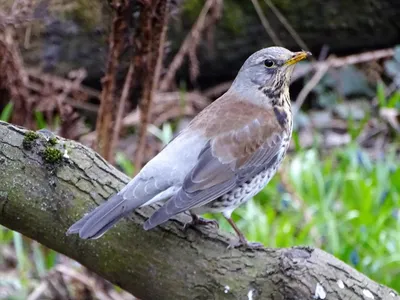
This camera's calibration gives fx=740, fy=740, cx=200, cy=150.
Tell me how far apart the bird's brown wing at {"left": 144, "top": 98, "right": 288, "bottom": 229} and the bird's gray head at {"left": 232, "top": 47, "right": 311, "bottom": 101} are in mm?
132

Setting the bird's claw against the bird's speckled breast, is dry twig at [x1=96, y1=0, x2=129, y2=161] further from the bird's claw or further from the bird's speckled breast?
the bird's claw

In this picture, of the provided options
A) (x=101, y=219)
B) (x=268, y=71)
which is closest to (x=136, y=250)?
(x=101, y=219)

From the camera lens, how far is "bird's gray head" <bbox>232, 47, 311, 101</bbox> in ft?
10.9

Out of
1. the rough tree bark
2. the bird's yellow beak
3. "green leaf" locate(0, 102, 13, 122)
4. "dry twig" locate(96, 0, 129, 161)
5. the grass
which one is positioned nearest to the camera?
the rough tree bark

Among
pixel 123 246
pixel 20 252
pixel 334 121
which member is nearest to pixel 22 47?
pixel 20 252

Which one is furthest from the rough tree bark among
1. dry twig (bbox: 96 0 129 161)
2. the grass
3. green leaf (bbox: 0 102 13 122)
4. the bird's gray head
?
green leaf (bbox: 0 102 13 122)

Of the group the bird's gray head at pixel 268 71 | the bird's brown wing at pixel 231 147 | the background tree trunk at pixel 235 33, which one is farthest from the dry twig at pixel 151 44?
the background tree trunk at pixel 235 33

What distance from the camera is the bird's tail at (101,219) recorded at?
2322 mm

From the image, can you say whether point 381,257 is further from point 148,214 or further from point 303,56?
point 148,214

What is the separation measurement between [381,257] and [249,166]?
1.78 meters

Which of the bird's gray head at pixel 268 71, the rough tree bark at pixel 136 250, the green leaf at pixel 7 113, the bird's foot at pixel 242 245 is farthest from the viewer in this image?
the green leaf at pixel 7 113

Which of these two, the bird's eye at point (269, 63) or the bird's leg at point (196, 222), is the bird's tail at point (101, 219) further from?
the bird's eye at point (269, 63)

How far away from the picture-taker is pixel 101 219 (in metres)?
2.36

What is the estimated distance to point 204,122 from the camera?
306cm
